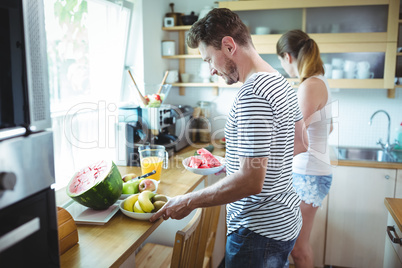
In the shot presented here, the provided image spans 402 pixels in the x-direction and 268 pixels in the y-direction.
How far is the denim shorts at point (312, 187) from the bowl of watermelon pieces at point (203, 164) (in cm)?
44

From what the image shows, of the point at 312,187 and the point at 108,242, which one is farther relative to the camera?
the point at 312,187

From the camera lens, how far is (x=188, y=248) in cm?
131

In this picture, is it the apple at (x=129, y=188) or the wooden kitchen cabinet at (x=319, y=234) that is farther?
the wooden kitchen cabinet at (x=319, y=234)

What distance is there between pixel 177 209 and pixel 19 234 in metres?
0.62

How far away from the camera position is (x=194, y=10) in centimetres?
319

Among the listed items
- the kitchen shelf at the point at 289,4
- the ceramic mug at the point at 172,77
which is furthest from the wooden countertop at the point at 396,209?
the ceramic mug at the point at 172,77

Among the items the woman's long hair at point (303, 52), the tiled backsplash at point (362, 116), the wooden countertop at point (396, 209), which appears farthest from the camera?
the tiled backsplash at point (362, 116)

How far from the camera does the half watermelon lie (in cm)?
136

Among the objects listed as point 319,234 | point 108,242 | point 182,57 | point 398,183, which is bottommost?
point 319,234

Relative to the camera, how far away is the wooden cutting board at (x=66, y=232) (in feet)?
3.72

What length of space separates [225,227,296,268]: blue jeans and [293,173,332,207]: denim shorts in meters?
0.67

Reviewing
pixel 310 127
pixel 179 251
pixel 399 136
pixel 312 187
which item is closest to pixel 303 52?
pixel 310 127

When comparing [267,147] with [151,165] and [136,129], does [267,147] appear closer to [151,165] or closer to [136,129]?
[151,165]

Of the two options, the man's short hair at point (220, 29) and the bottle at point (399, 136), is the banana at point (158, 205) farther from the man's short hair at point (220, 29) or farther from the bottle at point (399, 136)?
the bottle at point (399, 136)
